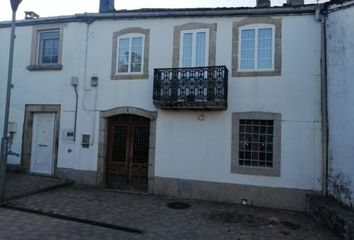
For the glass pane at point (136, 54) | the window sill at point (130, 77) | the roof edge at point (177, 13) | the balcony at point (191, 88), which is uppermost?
the roof edge at point (177, 13)

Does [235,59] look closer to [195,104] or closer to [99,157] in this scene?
[195,104]

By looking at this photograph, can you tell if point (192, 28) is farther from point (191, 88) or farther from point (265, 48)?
point (265, 48)

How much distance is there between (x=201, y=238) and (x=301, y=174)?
4168 millimetres

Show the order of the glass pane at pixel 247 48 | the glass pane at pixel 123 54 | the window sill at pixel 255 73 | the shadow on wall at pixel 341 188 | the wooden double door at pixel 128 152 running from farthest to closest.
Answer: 1. the glass pane at pixel 123 54
2. the wooden double door at pixel 128 152
3. the glass pane at pixel 247 48
4. the window sill at pixel 255 73
5. the shadow on wall at pixel 341 188

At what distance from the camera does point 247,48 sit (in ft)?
33.8

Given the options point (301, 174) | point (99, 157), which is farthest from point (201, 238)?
point (99, 157)

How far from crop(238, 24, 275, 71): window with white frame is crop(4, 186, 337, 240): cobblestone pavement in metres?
4.28

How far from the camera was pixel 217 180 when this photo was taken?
33.4ft

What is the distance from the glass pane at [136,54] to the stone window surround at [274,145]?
3671mm

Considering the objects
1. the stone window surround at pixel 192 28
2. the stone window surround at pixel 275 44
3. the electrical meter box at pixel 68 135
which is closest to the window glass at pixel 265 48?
the stone window surround at pixel 275 44

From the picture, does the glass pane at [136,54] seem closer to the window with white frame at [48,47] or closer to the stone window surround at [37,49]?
the stone window surround at [37,49]

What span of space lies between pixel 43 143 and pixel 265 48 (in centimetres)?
846

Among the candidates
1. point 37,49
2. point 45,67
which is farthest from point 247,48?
point 37,49

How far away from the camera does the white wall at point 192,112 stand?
957 cm
